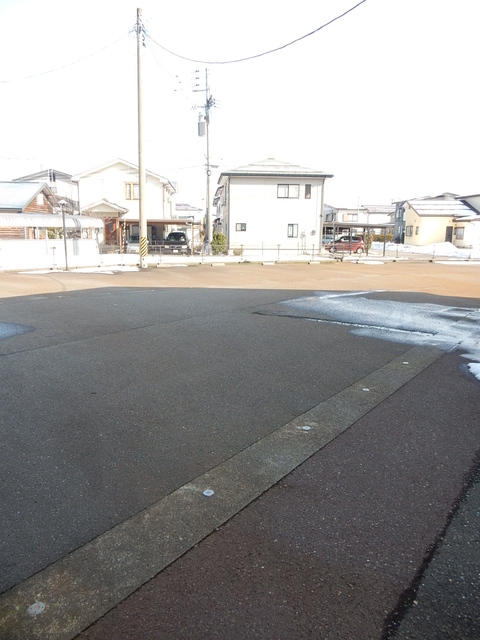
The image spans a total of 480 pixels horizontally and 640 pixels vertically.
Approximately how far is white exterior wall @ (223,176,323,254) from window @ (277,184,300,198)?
240 mm

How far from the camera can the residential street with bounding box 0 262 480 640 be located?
2209 mm

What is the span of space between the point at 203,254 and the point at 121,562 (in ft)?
107

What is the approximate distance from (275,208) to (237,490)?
3741 centimetres

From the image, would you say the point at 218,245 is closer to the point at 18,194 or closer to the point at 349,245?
the point at 349,245

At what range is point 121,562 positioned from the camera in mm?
2502

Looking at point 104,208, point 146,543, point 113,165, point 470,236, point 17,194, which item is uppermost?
point 113,165

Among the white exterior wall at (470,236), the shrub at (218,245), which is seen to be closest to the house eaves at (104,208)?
the shrub at (218,245)

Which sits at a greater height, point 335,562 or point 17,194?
point 17,194

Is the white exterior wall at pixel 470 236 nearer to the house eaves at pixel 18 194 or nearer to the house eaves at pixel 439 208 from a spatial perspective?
the house eaves at pixel 439 208

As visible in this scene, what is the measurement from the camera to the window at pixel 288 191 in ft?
128

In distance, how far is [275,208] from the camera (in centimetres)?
3912

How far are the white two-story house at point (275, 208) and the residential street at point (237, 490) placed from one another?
32.7 metres

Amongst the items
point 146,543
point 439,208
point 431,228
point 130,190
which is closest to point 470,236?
point 431,228

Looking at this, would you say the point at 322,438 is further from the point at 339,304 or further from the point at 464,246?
the point at 464,246
